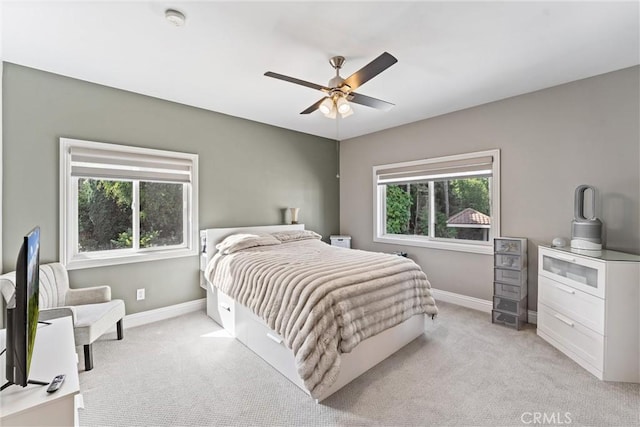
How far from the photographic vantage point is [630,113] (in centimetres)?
260

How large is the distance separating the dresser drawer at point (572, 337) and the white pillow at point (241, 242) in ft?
9.82

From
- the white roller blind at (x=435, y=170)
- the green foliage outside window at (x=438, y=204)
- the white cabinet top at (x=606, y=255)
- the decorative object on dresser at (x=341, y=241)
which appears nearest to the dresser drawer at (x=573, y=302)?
the white cabinet top at (x=606, y=255)

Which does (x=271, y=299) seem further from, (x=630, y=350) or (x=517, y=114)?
(x=517, y=114)

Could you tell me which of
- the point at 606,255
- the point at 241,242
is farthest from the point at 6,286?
the point at 606,255

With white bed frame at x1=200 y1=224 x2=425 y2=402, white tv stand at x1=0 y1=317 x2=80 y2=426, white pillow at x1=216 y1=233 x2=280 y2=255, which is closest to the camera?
white tv stand at x1=0 y1=317 x2=80 y2=426

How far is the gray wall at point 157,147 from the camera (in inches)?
100

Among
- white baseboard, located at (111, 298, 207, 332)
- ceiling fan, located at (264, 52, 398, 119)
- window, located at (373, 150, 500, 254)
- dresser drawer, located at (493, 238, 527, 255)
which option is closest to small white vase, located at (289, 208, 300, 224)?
window, located at (373, 150, 500, 254)

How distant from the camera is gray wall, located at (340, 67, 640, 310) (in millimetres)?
2629

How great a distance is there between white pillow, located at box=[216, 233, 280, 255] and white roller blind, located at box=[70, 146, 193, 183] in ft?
3.02

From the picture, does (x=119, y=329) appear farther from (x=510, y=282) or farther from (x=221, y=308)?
(x=510, y=282)

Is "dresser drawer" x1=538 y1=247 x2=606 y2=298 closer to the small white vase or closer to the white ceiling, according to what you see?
the white ceiling

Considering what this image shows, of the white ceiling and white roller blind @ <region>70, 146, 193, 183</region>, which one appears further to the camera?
white roller blind @ <region>70, 146, 193, 183</region>

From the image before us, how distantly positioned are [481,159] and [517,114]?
60cm

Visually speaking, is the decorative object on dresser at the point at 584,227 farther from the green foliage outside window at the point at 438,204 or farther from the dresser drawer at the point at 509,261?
the green foliage outside window at the point at 438,204
